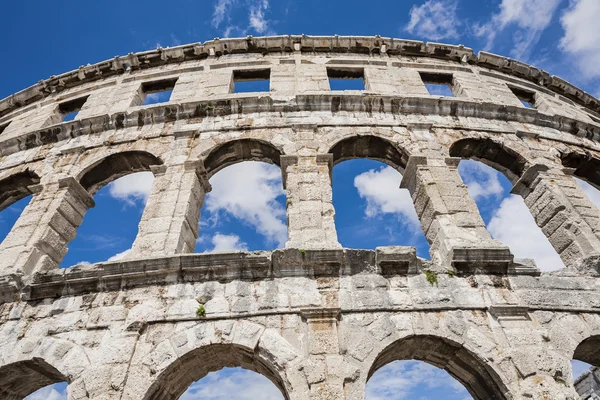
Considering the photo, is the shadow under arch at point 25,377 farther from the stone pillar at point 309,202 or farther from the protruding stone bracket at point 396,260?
the protruding stone bracket at point 396,260

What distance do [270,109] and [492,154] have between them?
4928 mm

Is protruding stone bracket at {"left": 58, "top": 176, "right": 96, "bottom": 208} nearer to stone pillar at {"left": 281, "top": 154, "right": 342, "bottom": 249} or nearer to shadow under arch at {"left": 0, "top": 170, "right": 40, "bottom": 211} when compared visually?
shadow under arch at {"left": 0, "top": 170, "right": 40, "bottom": 211}

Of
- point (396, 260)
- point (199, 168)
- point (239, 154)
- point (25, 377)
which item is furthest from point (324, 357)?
point (239, 154)

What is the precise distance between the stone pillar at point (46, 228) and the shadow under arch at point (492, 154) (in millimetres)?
7590

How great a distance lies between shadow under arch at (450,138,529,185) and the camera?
8.41m

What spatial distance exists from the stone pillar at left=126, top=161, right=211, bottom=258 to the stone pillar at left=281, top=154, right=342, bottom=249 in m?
1.66

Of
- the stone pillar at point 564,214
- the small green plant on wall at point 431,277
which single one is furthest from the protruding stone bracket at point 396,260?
the stone pillar at point 564,214

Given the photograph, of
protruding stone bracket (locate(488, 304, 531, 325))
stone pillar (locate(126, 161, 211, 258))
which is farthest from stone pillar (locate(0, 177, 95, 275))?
protruding stone bracket (locate(488, 304, 531, 325))

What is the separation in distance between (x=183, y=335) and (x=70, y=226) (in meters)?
3.92

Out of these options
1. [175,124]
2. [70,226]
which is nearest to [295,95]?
[175,124]

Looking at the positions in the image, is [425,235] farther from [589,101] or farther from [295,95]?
[589,101]

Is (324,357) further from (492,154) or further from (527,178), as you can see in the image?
(492,154)

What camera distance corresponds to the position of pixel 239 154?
8.45 metres

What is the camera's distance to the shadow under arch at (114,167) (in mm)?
8281
